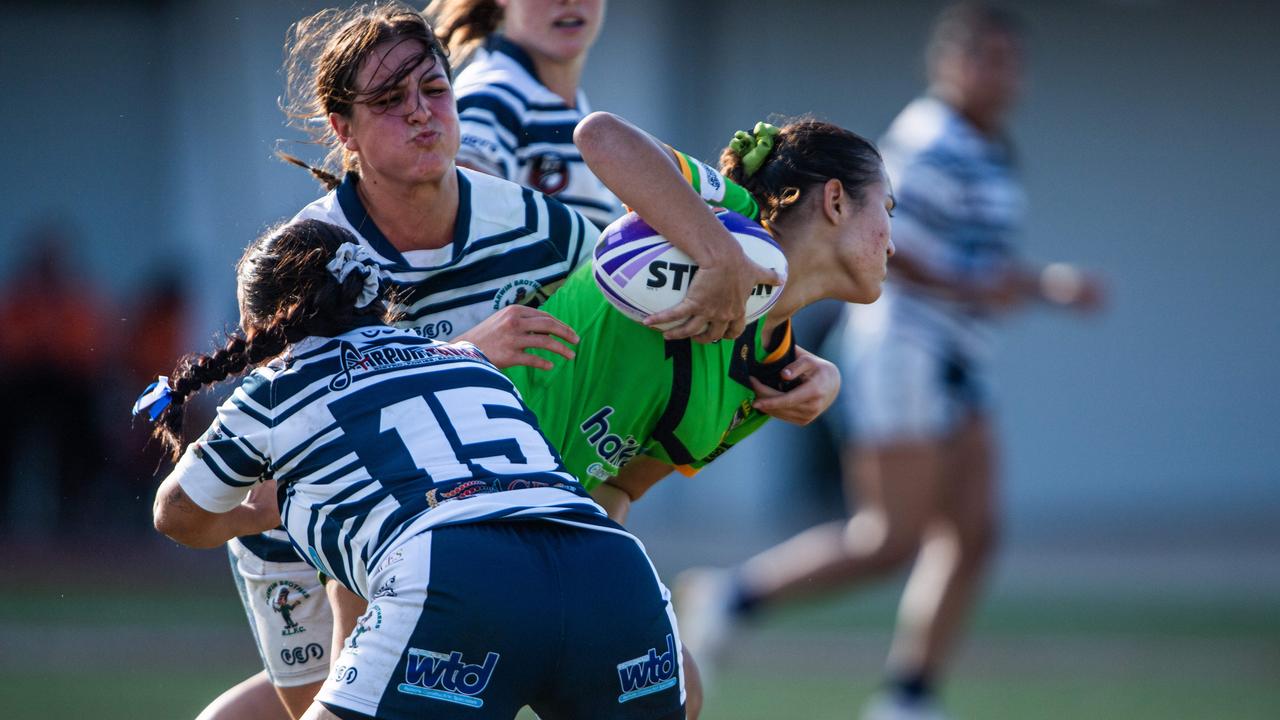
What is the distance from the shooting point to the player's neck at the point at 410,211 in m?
3.40

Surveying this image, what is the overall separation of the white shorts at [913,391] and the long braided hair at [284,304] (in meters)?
4.07

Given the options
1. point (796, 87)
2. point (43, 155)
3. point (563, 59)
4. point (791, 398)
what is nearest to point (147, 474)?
point (43, 155)

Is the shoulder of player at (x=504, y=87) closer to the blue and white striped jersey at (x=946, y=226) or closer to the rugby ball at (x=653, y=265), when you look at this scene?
the rugby ball at (x=653, y=265)

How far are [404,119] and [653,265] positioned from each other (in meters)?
0.61

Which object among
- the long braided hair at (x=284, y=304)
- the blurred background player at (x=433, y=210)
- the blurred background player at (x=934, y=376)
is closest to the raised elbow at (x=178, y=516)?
the long braided hair at (x=284, y=304)

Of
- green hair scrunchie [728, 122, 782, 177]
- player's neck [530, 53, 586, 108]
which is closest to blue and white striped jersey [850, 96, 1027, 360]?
player's neck [530, 53, 586, 108]

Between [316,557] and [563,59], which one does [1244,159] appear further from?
[316,557]

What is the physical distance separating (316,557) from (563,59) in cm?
169

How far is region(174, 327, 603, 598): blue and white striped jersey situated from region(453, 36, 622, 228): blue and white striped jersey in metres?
1.09

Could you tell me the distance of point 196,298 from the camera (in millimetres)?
12500

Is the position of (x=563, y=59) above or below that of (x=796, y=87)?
above

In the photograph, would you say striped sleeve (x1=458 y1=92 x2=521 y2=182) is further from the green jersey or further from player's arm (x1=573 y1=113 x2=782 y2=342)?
player's arm (x1=573 y1=113 x2=782 y2=342)

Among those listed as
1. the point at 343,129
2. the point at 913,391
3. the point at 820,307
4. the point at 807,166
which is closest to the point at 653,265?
the point at 807,166

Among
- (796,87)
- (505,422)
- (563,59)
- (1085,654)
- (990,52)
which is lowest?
(1085,654)
